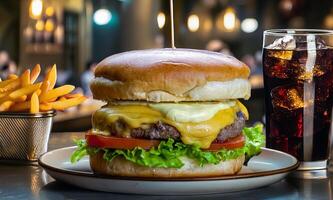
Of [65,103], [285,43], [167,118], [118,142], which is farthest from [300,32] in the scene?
[65,103]

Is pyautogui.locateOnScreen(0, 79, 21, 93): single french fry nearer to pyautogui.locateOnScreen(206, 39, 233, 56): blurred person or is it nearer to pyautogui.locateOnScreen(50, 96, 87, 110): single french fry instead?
pyautogui.locateOnScreen(50, 96, 87, 110): single french fry

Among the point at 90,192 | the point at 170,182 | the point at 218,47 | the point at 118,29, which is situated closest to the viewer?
the point at 170,182

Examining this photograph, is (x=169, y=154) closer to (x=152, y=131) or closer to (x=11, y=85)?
(x=152, y=131)

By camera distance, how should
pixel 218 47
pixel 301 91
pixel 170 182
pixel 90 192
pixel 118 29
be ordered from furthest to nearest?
1. pixel 118 29
2. pixel 218 47
3. pixel 301 91
4. pixel 90 192
5. pixel 170 182

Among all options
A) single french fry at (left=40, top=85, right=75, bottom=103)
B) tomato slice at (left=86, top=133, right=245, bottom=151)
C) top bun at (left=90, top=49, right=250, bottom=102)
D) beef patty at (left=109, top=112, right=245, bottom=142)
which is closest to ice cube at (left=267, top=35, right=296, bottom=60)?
top bun at (left=90, top=49, right=250, bottom=102)

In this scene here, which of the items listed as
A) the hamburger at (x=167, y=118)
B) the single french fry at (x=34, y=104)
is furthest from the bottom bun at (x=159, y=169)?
the single french fry at (x=34, y=104)

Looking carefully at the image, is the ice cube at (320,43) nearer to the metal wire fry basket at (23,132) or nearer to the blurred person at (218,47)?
the metal wire fry basket at (23,132)
